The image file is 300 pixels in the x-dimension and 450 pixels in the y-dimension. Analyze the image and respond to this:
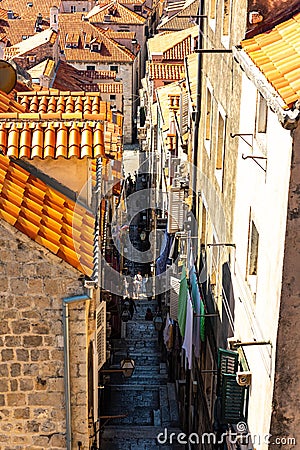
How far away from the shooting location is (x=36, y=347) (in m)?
11.8

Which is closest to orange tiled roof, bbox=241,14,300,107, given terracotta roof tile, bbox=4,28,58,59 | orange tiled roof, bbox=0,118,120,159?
orange tiled roof, bbox=0,118,120,159

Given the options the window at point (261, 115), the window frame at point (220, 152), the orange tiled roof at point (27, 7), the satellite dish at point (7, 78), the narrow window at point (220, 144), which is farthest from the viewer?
the orange tiled roof at point (27, 7)

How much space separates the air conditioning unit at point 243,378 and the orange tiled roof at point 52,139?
4.34 meters

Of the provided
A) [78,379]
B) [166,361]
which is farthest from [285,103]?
[166,361]

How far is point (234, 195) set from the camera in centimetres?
1374

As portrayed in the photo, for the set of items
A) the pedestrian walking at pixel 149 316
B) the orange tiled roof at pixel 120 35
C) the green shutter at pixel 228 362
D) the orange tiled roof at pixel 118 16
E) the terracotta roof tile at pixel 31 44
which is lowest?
the green shutter at pixel 228 362

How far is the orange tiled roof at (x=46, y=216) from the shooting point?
447 inches

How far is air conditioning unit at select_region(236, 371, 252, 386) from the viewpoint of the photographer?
11.8m

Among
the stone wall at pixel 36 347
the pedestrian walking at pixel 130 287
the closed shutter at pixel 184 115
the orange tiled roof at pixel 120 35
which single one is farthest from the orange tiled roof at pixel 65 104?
the orange tiled roof at pixel 120 35

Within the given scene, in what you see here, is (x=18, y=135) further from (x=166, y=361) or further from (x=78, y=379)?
(x=166, y=361)

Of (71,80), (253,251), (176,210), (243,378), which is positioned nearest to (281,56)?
(253,251)

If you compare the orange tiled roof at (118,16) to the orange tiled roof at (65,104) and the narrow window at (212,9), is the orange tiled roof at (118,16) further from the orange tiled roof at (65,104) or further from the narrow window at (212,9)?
the orange tiled roof at (65,104)

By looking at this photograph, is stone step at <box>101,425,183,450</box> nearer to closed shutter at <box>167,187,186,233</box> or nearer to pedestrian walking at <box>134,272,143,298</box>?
closed shutter at <box>167,187,186,233</box>

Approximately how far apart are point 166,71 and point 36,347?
120ft
